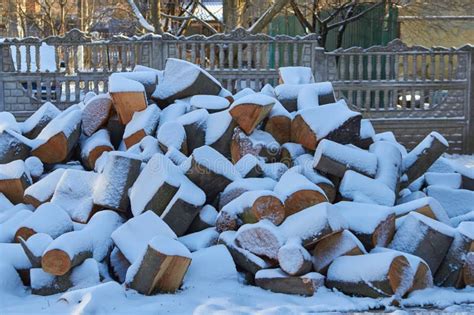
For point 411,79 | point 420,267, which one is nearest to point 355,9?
point 411,79

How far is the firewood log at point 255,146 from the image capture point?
5422 mm

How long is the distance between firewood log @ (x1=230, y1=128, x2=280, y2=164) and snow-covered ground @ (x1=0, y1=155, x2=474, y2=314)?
1213 mm

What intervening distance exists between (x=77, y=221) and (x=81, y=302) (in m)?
1.21

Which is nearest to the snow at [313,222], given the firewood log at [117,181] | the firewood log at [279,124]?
the firewood log at [117,181]

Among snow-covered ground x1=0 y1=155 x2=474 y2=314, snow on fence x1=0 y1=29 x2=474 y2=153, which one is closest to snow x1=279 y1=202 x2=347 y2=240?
snow-covered ground x1=0 y1=155 x2=474 y2=314

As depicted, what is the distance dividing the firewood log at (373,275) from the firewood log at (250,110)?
5.33ft

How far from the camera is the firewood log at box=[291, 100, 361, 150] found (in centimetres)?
539

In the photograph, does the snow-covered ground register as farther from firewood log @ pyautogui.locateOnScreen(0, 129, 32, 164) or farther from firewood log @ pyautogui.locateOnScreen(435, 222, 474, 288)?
firewood log @ pyautogui.locateOnScreen(0, 129, 32, 164)

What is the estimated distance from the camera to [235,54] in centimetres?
1088

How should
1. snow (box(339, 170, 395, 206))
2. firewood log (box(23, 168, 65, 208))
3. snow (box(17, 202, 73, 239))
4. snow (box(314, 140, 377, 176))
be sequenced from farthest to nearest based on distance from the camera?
firewood log (box(23, 168, 65, 208))
snow (box(314, 140, 377, 176))
snow (box(339, 170, 395, 206))
snow (box(17, 202, 73, 239))

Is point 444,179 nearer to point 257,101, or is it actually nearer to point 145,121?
point 257,101

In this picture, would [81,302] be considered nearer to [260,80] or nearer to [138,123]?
[138,123]

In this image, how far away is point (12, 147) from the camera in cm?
579

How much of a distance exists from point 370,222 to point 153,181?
5.10 feet
